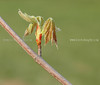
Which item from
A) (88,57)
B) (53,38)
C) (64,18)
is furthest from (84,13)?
(53,38)

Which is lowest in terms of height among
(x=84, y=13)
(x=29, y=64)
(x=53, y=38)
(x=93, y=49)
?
(x=84, y=13)

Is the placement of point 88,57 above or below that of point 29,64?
below

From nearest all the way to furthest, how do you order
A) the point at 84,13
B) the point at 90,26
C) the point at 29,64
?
the point at 29,64 < the point at 90,26 < the point at 84,13

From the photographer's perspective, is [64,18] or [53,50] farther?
[64,18]

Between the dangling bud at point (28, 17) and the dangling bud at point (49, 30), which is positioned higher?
the dangling bud at point (28, 17)

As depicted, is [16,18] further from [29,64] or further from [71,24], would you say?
[29,64]

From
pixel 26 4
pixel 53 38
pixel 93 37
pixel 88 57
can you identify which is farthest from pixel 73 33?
pixel 53 38

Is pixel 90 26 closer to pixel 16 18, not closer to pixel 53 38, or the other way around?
pixel 16 18

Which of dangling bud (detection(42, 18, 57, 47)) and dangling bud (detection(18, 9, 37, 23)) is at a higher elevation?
dangling bud (detection(18, 9, 37, 23))

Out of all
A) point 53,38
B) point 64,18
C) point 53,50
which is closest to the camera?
point 53,38
